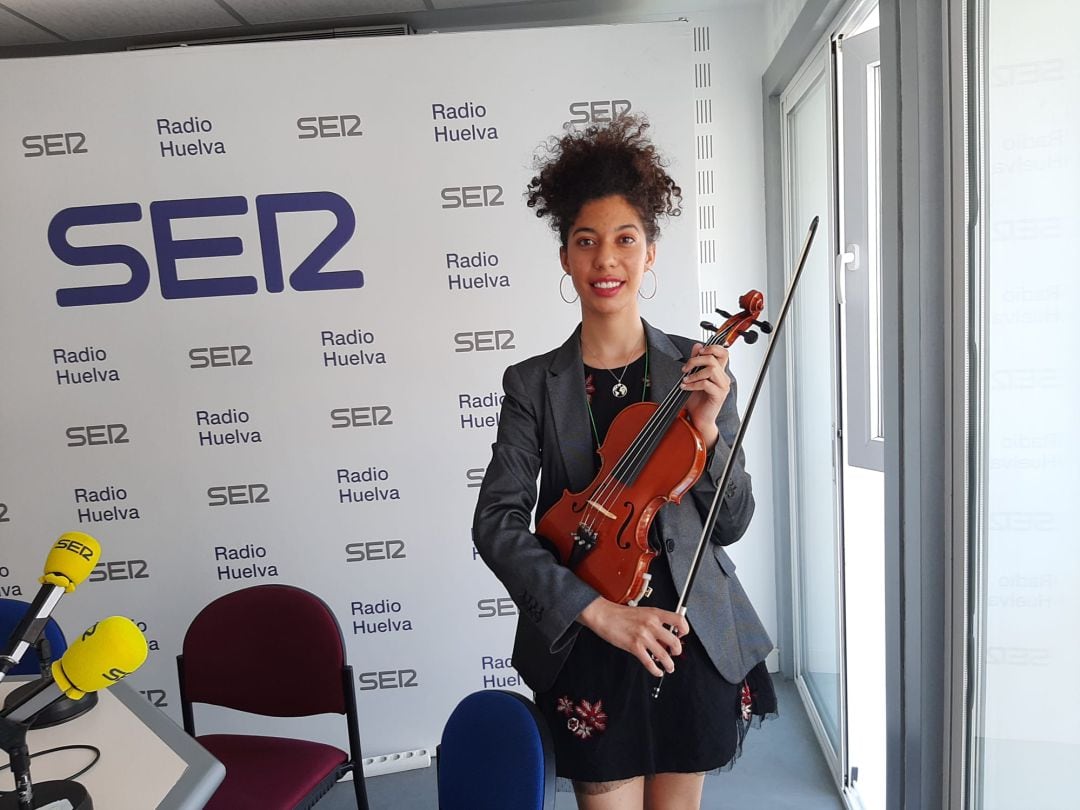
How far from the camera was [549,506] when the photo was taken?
153cm

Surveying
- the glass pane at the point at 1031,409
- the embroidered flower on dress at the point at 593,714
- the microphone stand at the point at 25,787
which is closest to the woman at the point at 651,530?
the embroidered flower on dress at the point at 593,714

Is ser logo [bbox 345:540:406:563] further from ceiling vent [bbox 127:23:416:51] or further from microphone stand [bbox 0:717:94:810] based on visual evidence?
ceiling vent [bbox 127:23:416:51]

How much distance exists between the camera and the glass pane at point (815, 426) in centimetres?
267

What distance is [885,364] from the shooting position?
1776mm

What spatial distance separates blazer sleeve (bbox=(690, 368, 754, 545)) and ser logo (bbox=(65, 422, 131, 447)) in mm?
2341

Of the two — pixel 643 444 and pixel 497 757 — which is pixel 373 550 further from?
pixel 643 444

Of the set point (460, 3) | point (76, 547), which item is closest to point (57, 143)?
point (460, 3)

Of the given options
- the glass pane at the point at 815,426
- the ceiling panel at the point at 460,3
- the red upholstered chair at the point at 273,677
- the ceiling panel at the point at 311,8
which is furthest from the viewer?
the ceiling panel at the point at 460,3

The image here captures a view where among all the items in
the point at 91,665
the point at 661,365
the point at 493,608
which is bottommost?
the point at 493,608

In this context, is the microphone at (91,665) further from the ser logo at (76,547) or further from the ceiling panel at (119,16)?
the ceiling panel at (119,16)

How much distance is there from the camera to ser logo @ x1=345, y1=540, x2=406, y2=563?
299 centimetres

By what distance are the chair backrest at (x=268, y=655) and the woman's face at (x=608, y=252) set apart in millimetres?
1237

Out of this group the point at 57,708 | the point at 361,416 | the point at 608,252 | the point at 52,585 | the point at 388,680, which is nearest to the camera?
the point at 52,585

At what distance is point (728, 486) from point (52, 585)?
1127 millimetres
